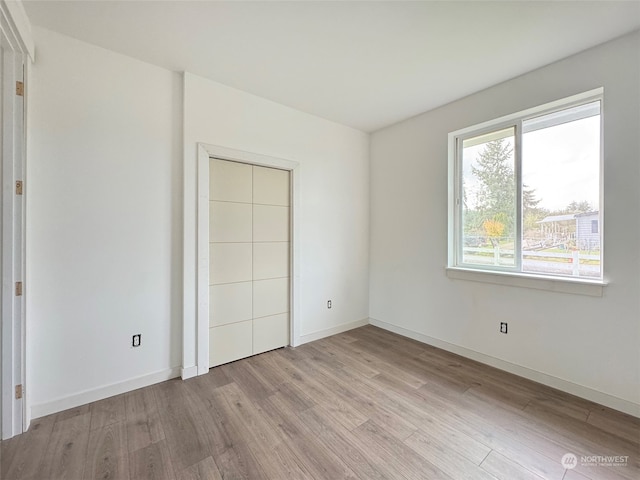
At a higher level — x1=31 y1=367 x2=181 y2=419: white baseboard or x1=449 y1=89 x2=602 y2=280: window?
x1=449 y1=89 x2=602 y2=280: window

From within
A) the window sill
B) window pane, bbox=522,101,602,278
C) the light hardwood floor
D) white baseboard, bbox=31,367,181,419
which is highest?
window pane, bbox=522,101,602,278

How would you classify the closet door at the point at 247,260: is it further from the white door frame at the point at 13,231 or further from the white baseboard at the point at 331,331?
the white door frame at the point at 13,231

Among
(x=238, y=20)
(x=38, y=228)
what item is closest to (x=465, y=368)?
(x=238, y=20)

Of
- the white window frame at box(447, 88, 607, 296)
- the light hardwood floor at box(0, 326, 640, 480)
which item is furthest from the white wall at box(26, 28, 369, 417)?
the white window frame at box(447, 88, 607, 296)

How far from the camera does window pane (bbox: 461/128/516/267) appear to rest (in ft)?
8.68

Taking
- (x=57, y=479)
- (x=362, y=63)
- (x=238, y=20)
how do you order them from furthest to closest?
(x=362, y=63) < (x=238, y=20) < (x=57, y=479)

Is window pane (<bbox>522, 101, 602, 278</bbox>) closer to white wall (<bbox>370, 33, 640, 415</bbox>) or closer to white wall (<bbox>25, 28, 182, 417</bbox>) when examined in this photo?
white wall (<bbox>370, 33, 640, 415</bbox>)

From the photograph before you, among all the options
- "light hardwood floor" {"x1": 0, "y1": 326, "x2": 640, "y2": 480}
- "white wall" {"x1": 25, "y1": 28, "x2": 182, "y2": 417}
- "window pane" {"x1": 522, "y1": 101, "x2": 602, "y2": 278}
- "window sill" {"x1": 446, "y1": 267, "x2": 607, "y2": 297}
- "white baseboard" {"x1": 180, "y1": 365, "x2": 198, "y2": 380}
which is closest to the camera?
"light hardwood floor" {"x1": 0, "y1": 326, "x2": 640, "y2": 480}

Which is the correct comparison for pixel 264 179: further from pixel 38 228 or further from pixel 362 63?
pixel 38 228

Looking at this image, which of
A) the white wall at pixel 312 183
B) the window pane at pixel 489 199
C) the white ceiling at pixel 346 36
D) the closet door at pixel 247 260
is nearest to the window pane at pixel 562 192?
the window pane at pixel 489 199

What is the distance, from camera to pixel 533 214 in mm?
2484

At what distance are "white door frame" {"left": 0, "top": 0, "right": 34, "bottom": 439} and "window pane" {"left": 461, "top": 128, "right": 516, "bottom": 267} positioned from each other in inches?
149

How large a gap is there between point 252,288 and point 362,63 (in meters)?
2.38

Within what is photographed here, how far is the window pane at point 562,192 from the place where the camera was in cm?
217
